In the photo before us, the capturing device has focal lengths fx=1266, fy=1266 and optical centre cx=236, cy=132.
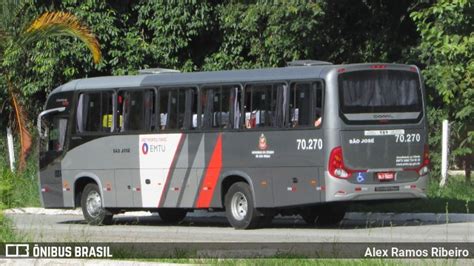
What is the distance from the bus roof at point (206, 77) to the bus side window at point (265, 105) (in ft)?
0.61

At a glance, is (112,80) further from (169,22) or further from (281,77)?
(169,22)

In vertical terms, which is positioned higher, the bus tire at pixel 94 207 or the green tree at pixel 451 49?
the green tree at pixel 451 49

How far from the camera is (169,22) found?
3362cm

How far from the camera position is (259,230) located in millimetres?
22828

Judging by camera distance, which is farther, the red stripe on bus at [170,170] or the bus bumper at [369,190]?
the red stripe on bus at [170,170]

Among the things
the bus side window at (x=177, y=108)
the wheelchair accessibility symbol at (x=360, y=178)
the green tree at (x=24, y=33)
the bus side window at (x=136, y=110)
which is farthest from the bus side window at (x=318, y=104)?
the green tree at (x=24, y=33)

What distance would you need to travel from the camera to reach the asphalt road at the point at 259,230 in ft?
64.3

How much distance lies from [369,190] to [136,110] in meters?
5.48

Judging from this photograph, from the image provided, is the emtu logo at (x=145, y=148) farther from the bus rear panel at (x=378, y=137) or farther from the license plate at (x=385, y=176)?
the license plate at (x=385, y=176)

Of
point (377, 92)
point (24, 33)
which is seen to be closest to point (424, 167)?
point (377, 92)

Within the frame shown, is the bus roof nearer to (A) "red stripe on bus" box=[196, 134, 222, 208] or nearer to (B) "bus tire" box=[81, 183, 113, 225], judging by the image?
(A) "red stripe on bus" box=[196, 134, 222, 208]

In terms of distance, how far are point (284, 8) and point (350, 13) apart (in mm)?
3410

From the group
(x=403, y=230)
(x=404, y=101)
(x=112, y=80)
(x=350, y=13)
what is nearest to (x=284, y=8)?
(x=350, y=13)

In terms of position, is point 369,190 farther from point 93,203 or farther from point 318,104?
point 93,203
